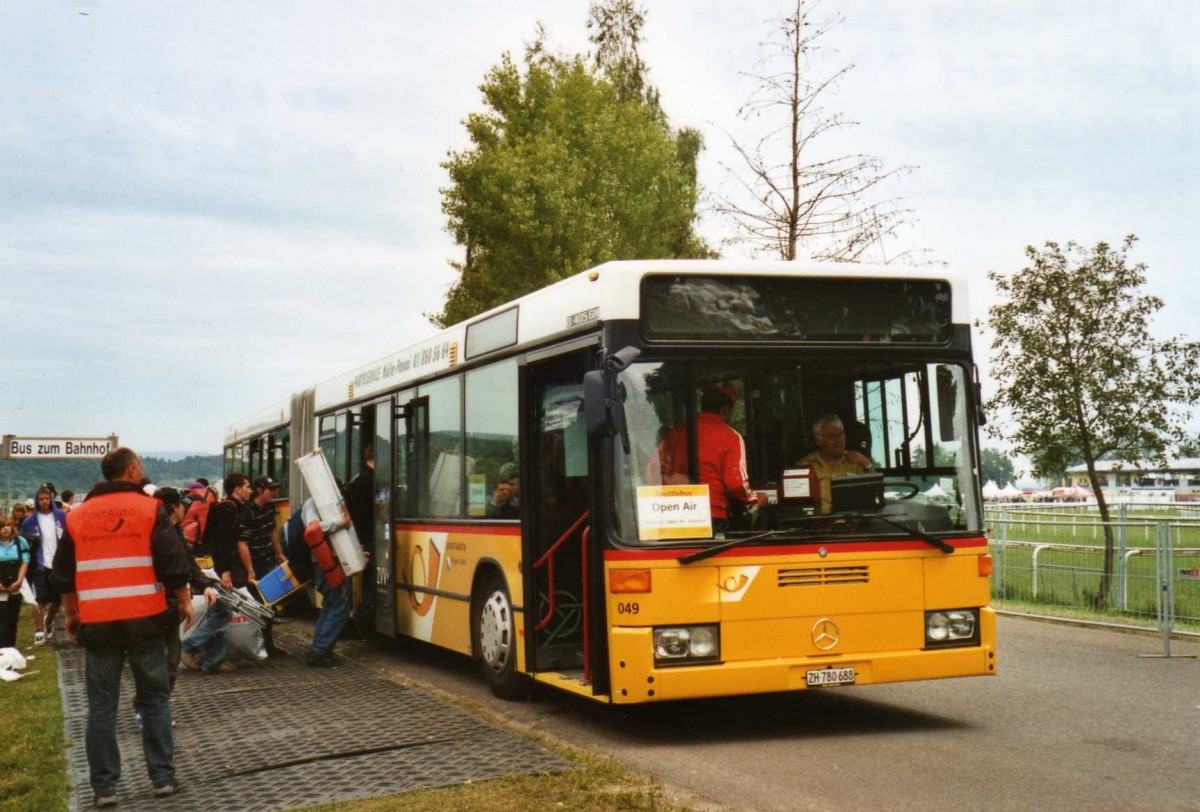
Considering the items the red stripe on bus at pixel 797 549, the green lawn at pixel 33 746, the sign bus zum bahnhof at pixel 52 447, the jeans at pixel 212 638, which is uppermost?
the sign bus zum bahnhof at pixel 52 447

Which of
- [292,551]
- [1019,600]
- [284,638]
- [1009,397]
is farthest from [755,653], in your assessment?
[1009,397]

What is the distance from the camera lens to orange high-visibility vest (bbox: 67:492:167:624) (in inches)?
285

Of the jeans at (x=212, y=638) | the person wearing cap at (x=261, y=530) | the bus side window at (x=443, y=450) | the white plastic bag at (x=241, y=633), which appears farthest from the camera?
the person wearing cap at (x=261, y=530)

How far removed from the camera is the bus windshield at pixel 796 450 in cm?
834

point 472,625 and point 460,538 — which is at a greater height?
point 460,538

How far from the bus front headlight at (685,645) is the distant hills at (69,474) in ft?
10.3

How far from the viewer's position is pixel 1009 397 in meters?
19.6

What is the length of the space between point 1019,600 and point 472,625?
9417 millimetres

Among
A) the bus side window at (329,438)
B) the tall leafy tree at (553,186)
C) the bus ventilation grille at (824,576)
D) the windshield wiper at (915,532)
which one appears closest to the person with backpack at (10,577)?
the bus side window at (329,438)

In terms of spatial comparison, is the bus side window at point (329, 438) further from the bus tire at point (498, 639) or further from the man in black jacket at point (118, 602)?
the man in black jacket at point (118, 602)

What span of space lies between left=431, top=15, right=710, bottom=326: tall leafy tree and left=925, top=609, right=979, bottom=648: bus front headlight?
22257mm

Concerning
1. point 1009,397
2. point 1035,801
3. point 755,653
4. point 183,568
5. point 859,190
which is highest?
point 859,190

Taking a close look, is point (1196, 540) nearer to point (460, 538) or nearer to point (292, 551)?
point (460, 538)

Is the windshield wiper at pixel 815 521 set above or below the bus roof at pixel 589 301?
below
